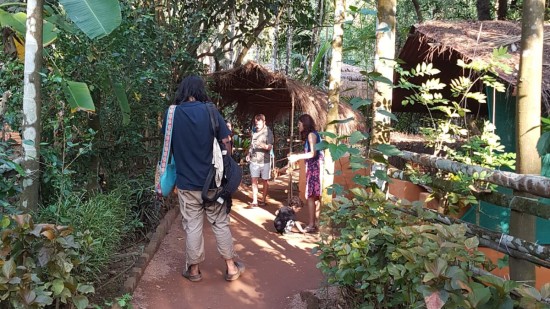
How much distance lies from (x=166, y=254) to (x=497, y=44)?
430 centimetres

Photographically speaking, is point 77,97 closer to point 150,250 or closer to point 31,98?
point 31,98

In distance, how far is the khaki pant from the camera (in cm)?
455

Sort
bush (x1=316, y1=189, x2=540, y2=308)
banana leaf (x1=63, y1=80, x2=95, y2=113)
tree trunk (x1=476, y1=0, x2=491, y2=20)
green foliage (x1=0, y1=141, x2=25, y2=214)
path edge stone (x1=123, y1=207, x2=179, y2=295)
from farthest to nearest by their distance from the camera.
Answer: tree trunk (x1=476, y1=0, x2=491, y2=20) → path edge stone (x1=123, y1=207, x2=179, y2=295) → banana leaf (x1=63, y1=80, x2=95, y2=113) → green foliage (x1=0, y1=141, x2=25, y2=214) → bush (x1=316, y1=189, x2=540, y2=308)

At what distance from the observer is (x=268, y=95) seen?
12.2 m

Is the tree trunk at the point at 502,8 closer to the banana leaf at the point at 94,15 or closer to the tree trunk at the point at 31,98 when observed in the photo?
the banana leaf at the point at 94,15

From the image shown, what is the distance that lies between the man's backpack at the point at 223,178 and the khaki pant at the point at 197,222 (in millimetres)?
85

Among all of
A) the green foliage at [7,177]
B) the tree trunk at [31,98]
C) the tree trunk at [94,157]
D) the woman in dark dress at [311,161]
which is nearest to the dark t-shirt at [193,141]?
the tree trunk at [31,98]

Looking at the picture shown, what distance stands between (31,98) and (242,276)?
104 inches

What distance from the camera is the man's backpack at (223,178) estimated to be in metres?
4.46

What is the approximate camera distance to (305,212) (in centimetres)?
893

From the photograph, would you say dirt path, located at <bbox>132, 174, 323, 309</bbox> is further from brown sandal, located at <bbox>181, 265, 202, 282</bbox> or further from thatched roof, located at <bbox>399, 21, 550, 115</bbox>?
thatched roof, located at <bbox>399, 21, 550, 115</bbox>

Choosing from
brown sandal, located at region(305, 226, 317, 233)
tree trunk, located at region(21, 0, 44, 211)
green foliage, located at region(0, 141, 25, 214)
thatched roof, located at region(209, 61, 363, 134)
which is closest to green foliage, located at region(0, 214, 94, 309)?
green foliage, located at region(0, 141, 25, 214)

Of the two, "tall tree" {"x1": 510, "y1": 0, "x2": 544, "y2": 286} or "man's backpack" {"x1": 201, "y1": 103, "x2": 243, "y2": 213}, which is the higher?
"tall tree" {"x1": 510, "y1": 0, "x2": 544, "y2": 286}

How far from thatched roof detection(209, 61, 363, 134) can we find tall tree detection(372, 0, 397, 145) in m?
5.31
